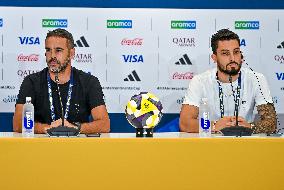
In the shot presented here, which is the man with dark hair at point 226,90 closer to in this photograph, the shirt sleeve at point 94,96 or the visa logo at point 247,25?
the shirt sleeve at point 94,96

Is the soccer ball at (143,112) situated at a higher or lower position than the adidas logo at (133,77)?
lower

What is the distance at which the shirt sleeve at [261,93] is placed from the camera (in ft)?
14.8

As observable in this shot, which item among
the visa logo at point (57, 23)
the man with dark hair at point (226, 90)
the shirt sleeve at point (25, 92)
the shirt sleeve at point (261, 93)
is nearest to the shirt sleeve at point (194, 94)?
the man with dark hair at point (226, 90)

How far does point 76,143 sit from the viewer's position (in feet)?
9.59

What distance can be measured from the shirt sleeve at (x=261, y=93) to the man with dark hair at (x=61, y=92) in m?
1.25

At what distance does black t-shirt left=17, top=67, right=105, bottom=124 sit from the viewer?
176 inches

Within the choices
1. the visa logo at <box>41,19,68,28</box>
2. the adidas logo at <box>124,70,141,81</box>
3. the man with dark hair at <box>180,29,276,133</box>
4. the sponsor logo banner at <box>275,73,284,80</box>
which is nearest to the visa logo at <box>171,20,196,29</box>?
the adidas logo at <box>124,70,141,81</box>

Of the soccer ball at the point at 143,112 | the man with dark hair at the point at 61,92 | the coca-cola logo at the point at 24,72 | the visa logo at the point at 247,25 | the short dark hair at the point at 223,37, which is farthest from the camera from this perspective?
the visa logo at the point at 247,25

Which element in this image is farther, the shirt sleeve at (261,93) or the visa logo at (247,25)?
the visa logo at (247,25)

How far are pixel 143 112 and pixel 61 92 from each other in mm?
1386

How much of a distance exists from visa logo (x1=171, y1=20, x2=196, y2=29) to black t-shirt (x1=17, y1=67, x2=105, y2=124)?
66.4 inches

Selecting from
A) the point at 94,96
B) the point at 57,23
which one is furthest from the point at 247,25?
the point at 94,96

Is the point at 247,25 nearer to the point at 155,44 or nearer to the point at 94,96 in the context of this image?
the point at 155,44

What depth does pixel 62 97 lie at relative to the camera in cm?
448
